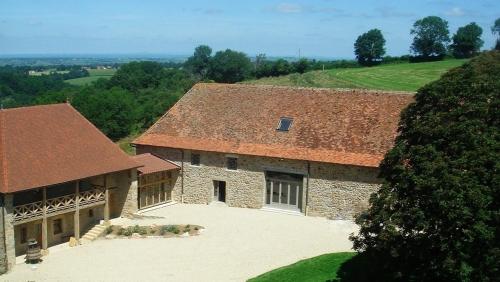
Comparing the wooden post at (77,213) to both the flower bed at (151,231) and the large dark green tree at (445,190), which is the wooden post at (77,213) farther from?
the large dark green tree at (445,190)

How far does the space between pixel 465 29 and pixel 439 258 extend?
73331 mm

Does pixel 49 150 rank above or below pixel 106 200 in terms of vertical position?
above

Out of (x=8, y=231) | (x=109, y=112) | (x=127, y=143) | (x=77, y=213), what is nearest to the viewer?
(x=8, y=231)

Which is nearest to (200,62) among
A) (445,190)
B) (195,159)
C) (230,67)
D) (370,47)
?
(230,67)

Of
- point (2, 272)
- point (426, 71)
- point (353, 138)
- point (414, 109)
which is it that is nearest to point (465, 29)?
point (426, 71)

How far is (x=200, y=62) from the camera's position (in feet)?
401

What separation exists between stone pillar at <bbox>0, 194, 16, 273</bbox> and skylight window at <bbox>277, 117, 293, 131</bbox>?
1536cm

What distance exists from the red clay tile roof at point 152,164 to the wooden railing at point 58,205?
148 inches

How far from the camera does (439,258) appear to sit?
1584 centimetres

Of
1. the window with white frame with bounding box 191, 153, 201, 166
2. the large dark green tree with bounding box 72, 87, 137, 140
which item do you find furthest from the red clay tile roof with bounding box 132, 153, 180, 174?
the large dark green tree with bounding box 72, 87, 137, 140

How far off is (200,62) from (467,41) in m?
59.7

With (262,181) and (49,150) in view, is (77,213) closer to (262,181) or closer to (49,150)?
(49,150)

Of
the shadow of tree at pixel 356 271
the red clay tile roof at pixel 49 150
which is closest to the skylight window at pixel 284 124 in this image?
the red clay tile roof at pixel 49 150

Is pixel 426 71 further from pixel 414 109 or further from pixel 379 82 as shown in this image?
pixel 414 109
